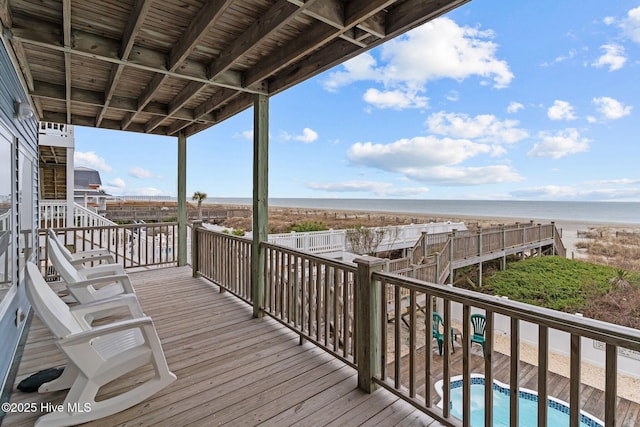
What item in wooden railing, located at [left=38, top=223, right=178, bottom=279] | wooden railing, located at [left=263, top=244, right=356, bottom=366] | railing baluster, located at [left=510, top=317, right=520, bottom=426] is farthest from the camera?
wooden railing, located at [left=38, top=223, right=178, bottom=279]

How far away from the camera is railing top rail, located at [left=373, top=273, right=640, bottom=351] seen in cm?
117

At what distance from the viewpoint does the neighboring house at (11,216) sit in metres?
2.24

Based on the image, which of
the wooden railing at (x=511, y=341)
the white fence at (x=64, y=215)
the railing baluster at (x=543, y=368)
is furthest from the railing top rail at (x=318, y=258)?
the white fence at (x=64, y=215)

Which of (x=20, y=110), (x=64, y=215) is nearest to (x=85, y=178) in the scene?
(x=64, y=215)

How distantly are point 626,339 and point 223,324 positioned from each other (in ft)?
10.8

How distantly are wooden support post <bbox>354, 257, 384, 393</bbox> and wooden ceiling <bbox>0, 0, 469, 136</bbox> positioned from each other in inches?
68.4

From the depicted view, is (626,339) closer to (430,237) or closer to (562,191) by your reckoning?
(430,237)

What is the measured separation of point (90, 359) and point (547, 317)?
255 cm

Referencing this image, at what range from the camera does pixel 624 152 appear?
19.7 m

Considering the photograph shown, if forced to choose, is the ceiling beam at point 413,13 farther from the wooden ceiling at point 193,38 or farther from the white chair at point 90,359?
the white chair at point 90,359

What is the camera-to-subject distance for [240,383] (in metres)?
2.31

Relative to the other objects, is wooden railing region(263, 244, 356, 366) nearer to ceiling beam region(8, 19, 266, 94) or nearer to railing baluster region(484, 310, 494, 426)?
railing baluster region(484, 310, 494, 426)

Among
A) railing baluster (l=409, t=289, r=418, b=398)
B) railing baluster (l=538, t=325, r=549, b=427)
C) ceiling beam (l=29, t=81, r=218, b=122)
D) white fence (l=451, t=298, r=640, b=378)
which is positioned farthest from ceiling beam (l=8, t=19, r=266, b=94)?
white fence (l=451, t=298, r=640, b=378)

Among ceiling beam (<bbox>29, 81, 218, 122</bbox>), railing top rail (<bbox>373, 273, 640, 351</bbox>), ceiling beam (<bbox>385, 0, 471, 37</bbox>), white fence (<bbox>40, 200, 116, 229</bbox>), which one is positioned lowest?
railing top rail (<bbox>373, 273, 640, 351</bbox>)
